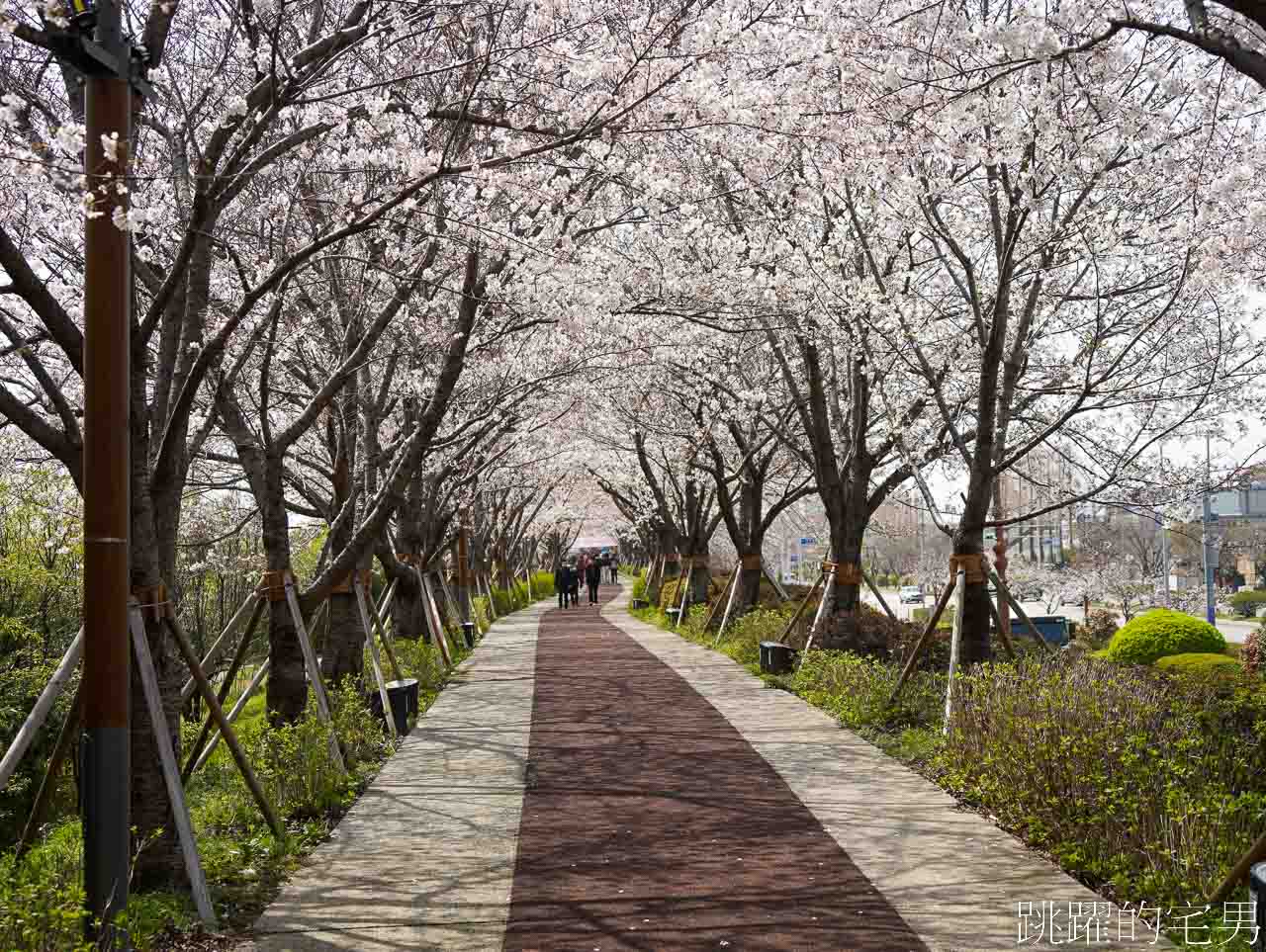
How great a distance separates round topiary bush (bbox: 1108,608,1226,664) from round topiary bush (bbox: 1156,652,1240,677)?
1.34 m

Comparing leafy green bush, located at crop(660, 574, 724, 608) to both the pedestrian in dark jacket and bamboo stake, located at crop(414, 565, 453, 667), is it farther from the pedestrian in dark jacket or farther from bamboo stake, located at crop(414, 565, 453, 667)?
bamboo stake, located at crop(414, 565, 453, 667)

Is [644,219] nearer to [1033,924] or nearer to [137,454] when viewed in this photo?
[137,454]

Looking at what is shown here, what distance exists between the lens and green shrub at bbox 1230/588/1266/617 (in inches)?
1820

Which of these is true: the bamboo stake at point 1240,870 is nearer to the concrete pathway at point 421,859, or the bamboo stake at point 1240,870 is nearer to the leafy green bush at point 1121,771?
the leafy green bush at point 1121,771

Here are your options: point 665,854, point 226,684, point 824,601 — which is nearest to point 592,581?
point 824,601

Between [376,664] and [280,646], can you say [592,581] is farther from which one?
[280,646]

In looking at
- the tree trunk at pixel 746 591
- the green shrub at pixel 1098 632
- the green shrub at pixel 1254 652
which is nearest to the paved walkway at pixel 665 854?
the green shrub at pixel 1254 652

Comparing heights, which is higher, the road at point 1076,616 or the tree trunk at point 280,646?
the tree trunk at point 280,646

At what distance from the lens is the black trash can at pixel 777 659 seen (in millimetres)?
14742

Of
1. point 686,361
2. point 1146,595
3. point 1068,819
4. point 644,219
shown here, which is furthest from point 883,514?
point 1068,819

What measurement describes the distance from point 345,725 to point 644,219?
230 inches

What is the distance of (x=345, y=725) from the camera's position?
31.9ft

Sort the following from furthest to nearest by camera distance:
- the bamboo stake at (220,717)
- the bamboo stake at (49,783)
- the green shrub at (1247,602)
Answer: the green shrub at (1247,602), the bamboo stake at (220,717), the bamboo stake at (49,783)

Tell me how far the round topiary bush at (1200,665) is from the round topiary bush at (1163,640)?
134 centimetres
